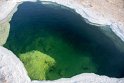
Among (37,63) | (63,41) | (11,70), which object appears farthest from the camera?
(63,41)

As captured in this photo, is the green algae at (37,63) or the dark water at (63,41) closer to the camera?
the green algae at (37,63)

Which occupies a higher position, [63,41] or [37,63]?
[37,63]

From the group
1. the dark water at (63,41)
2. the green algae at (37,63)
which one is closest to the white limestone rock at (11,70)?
the green algae at (37,63)

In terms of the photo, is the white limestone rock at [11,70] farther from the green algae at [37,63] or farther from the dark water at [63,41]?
the dark water at [63,41]

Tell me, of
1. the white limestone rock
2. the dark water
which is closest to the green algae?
the dark water

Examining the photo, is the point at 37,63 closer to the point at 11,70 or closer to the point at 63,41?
the point at 11,70

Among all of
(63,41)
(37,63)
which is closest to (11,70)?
(37,63)

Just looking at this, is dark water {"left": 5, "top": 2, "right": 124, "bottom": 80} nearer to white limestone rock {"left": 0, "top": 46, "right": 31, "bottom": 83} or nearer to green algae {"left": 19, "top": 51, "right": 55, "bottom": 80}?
green algae {"left": 19, "top": 51, "right": 55, "bottom": 80}

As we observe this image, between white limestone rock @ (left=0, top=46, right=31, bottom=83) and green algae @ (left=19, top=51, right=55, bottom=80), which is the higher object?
white limestone rock @ (left=0, top=46, right=31, bottom=83)

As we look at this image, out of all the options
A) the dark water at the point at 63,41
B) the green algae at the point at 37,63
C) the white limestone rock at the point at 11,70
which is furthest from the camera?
the dark water at the point at 63,41
